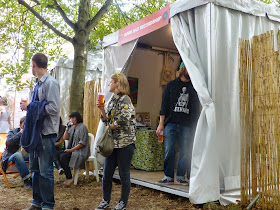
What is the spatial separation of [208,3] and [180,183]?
2.54 meters

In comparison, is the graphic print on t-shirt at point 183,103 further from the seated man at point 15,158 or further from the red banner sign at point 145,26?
the seated man at point 15,158

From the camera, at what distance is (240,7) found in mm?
4246

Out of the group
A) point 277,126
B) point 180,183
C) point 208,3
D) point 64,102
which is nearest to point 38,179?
point 180,183

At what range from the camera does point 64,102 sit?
10.1 metres

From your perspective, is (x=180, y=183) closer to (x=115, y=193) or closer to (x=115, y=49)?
(x=115, y=193)

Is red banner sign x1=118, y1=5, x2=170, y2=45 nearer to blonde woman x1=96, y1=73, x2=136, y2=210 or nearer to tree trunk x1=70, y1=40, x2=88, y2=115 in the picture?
blonde woman x1=96, y1=73, x2=136, y2=210

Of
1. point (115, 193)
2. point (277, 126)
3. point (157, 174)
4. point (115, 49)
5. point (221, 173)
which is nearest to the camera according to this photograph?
point (277, 126)

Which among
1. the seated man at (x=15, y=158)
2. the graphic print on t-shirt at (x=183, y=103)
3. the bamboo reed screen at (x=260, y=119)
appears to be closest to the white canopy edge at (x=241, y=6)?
the bamboo reed screen at (x=260, y=119)

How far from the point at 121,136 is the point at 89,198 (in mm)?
1588

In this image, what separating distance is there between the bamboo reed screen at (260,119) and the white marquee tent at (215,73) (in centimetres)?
29

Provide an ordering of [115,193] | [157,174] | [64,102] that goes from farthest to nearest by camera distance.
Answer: [64,102]
[157,174]
[115,193]

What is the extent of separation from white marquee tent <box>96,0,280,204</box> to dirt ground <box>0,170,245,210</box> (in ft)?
1.43

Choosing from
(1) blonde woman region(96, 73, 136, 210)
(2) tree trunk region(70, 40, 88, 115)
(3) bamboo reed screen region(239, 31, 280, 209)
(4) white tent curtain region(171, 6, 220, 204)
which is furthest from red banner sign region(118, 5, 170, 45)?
(2) tree trunk region(70, 40, 88, 115)

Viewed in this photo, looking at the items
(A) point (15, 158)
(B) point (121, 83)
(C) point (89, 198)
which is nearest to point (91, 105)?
(A) point (15, 158)
